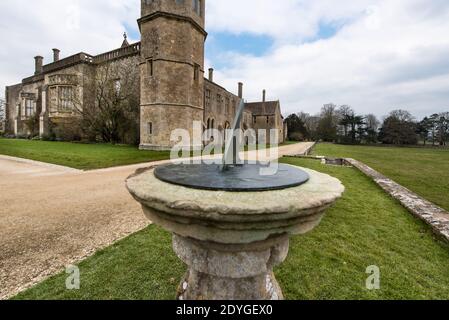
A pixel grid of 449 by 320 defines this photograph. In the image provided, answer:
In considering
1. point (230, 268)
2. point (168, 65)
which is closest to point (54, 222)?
point (230, 268)

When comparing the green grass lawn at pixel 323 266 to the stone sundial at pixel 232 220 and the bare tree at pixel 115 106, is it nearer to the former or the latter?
the stone sundial at pixel 232 220

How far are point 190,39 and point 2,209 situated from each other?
17948 millimetres

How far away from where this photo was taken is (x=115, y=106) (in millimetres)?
23312

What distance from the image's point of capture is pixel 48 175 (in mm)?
9258

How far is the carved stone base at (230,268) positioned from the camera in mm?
1734

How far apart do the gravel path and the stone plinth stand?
7.72ft

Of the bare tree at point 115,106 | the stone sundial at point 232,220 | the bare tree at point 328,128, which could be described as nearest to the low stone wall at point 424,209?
the stone sundial at point 232,220

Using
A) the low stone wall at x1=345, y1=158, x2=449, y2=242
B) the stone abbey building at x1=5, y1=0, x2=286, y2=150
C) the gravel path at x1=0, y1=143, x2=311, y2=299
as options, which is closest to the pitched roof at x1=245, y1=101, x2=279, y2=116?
the stone abbey building at x1=5, y1=0, x2=286, y2=150

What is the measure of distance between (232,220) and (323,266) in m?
2.52

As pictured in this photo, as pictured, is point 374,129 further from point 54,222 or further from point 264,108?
point 54,222

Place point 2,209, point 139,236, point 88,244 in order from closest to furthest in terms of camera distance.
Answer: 1. point 88,244
2. point 139,236
3. point 2,209

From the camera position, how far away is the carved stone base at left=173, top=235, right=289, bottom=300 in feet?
5.69
